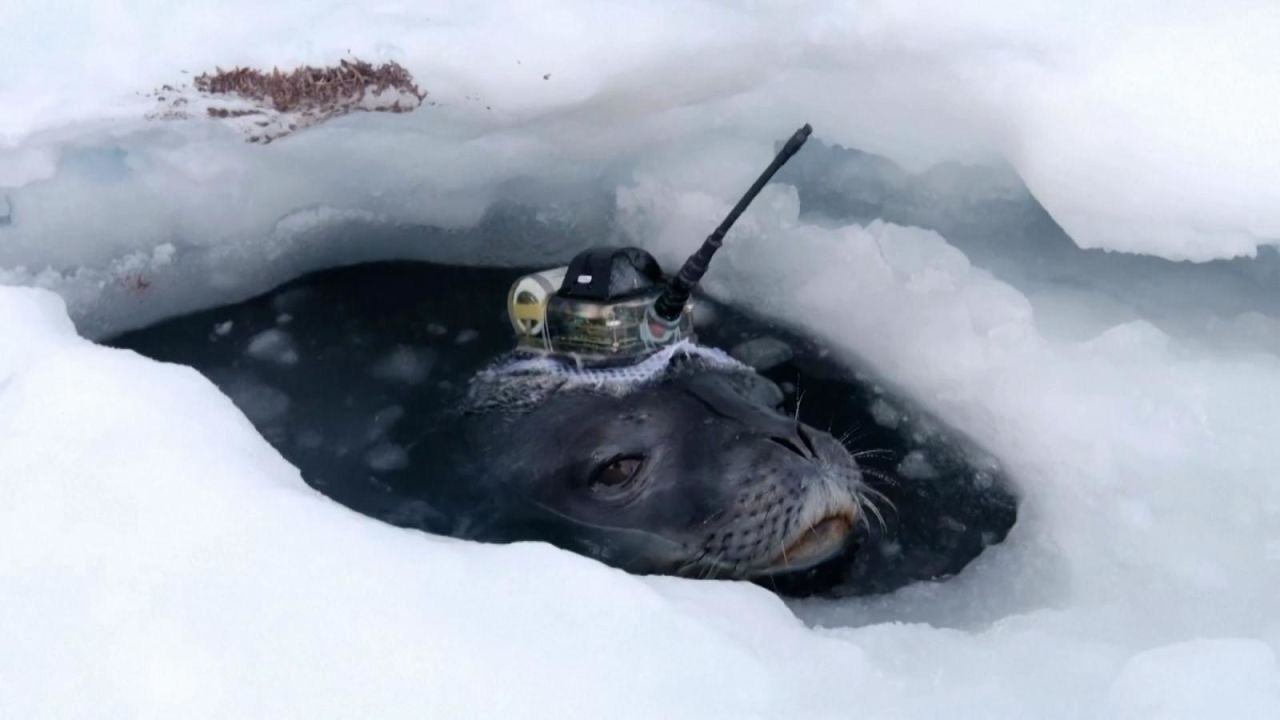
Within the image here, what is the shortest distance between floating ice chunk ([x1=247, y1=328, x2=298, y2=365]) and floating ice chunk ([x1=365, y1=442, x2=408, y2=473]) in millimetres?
546

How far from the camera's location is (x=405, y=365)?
3930mm

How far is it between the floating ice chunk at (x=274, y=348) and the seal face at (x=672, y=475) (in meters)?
0.91

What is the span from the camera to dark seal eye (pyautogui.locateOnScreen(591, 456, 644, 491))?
3146 millimetres

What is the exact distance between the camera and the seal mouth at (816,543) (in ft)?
9.93

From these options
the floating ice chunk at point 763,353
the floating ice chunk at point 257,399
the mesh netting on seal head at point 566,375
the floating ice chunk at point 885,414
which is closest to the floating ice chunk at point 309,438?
the floating ice chunk at point 257,399

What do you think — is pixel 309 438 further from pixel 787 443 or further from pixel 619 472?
pixel 787 443

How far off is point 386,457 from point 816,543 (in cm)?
145

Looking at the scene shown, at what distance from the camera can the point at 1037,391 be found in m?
3.26

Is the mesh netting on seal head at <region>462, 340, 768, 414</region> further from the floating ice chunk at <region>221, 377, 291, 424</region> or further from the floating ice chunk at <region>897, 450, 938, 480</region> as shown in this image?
the floating ice chunk at <region>221, 377, 291, 424</region>

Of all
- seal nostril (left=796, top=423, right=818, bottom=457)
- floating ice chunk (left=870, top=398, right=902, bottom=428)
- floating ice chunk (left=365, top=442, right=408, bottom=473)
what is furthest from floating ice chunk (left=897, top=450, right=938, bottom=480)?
floating ice chunk (left=365, top=442, right=408, bottom=473)

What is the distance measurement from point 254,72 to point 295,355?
1.17m

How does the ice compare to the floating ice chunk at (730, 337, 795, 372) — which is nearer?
the ice

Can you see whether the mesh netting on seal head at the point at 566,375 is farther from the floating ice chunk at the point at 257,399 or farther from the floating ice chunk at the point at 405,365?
the floating ice chunk at the point at 257,399

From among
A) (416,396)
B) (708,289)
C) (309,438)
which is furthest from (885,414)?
(309,438)
